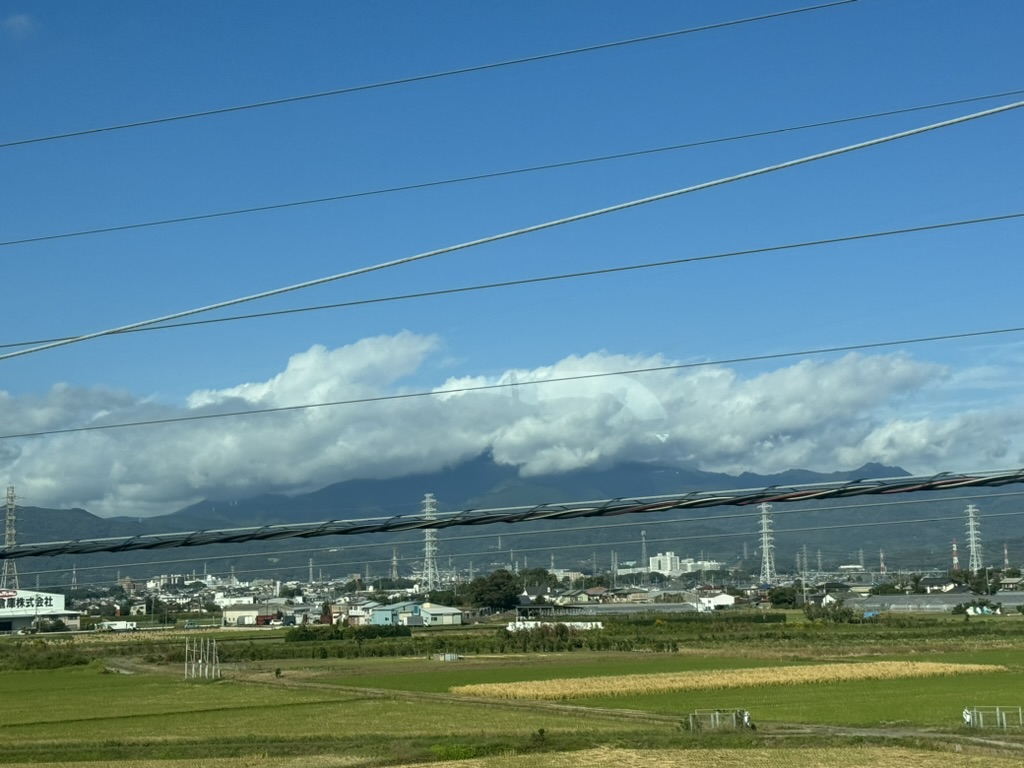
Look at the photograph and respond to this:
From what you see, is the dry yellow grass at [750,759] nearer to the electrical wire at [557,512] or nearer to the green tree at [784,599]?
the electrical wire at [557,512]

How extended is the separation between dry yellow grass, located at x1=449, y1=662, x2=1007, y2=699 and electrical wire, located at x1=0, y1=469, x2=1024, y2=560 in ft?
117

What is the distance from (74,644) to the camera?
95188 millimetres

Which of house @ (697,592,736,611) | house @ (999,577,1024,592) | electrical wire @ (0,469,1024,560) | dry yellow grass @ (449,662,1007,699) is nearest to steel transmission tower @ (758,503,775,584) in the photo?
house @ (697,592,736,611)

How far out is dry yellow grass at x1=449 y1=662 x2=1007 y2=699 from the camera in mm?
52281

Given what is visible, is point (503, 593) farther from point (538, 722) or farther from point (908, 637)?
point (538, 722)

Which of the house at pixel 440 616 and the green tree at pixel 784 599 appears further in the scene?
the green tree at pixel 784 599

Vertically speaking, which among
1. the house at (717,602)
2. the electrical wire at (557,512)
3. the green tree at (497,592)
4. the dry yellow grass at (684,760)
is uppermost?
the electrical wire at (557,512)

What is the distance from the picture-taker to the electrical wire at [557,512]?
13867 mm

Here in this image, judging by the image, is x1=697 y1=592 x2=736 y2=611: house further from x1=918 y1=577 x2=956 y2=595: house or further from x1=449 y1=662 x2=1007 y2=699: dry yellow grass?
x1=449 y1=662 x2=1007 y2=699: dry yellow grass

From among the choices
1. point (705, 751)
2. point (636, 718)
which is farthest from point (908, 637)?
point (705, 751)

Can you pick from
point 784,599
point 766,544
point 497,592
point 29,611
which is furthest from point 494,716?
point 766,544

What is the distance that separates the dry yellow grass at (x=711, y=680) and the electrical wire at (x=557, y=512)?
35760 millimetres

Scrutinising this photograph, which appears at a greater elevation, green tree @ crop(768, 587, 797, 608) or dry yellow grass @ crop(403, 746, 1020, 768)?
dry yellow grass @ crop(403, 746, 1020, 768)

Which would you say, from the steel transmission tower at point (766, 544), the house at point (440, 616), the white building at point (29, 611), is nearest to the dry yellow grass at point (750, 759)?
the house at point (440, 616)
